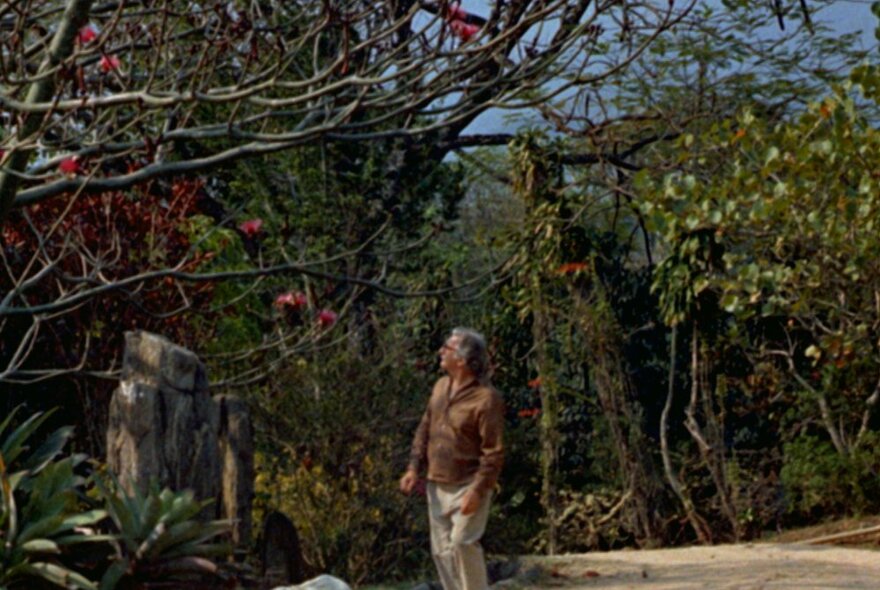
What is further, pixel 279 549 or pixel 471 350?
pixel 279 549

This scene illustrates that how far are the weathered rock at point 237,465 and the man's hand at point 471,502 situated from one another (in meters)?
1.57

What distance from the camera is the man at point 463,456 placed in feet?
26.5

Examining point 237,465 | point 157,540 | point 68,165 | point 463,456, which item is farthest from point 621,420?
point 68,165

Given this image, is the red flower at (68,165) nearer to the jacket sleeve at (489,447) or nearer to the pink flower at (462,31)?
the pink flower at (462,31)

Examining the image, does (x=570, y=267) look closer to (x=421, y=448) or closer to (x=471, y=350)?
(x=421, y=448)

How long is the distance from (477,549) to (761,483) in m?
7.22

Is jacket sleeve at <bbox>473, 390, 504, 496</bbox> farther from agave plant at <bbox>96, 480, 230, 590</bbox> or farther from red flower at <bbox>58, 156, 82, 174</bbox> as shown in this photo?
red flower at <bbox>58, 156, 82, 174</bbox>

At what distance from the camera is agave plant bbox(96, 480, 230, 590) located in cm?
812

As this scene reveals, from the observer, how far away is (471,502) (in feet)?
26.3

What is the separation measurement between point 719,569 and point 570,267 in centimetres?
446

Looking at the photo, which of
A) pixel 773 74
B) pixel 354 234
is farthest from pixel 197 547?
pixel 773 74

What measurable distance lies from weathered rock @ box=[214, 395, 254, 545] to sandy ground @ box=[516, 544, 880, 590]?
7.73 ft

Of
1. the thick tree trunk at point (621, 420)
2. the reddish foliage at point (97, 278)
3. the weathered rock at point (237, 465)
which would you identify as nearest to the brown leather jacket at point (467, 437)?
the weathered rock at point (237, 465)

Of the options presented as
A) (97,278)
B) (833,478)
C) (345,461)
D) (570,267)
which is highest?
(97,278)
